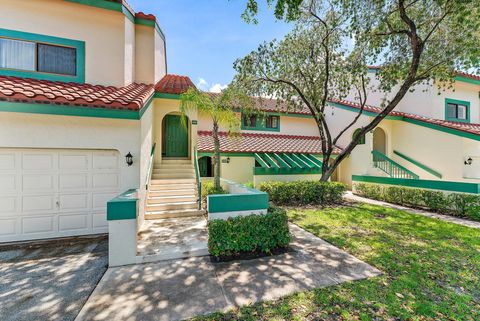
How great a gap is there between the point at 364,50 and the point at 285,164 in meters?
8.46

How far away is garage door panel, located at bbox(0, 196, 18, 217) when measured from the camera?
23.5 feet

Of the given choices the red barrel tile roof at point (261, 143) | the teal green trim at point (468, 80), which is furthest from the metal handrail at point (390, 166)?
the teal green trim at point (468, 80)

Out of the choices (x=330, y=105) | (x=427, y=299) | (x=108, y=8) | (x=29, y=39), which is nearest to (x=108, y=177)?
(x=29, y=39)

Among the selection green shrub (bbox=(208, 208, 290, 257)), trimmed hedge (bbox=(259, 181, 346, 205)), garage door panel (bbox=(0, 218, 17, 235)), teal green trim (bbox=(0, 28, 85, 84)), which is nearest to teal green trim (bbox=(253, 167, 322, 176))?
trimmed hedge (bbox=(259, 181, 346, 205))

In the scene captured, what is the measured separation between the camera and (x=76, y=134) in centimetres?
764

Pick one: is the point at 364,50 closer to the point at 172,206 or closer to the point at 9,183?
the point at 172,206

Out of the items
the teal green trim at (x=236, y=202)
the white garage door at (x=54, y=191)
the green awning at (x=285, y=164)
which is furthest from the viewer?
the green awning at (x=285, y=164)

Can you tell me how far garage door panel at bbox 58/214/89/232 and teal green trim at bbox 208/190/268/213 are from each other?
17.5 ft

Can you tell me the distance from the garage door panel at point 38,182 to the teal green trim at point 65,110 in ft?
7.56

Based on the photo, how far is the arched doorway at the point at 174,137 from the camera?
1478 cm

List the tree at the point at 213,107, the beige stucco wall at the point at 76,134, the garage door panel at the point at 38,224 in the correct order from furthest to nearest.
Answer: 1. the tree at the point at 213,107
2. the garage door panel at the point at 38,224
3. the beige stucco wall at the point at 76,134

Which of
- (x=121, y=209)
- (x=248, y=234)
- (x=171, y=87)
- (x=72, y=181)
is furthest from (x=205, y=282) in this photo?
(x=171, y=87)

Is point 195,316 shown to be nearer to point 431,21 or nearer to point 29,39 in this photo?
point 29,39

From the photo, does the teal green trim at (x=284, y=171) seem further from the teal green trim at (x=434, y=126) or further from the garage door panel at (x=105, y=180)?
the garage door panel at (x=105, y=180)
